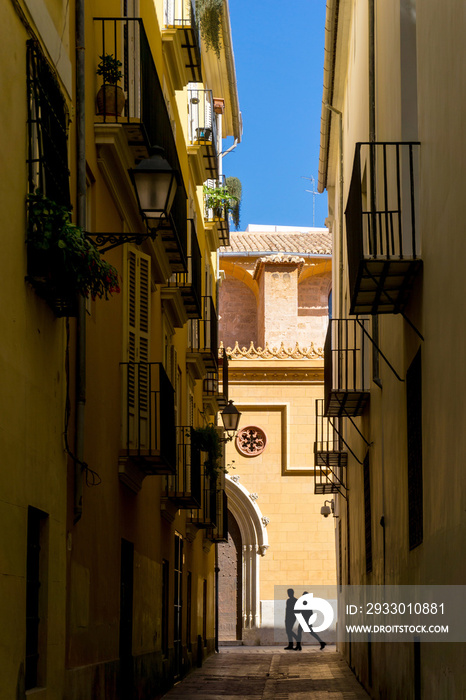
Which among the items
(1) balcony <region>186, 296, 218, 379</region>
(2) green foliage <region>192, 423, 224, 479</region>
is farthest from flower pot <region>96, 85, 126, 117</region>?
(1) balcony <region>186, 296, 218, 379</region>

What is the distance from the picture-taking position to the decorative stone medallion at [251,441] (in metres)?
36.7

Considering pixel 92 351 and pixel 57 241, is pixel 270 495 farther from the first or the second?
pixel 57 241

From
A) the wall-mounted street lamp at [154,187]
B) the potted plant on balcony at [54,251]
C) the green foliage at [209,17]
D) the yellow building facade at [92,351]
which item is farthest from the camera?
the green foliage at [209,17]

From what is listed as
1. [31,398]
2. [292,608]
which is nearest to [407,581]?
[31,398]

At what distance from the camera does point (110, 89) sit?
11625mm

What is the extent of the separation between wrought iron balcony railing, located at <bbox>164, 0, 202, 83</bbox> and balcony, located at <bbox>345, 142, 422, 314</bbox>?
23.2ft

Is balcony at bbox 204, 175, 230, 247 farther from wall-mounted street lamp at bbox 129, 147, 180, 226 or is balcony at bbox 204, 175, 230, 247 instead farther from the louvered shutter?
wall-mounted street lamp at bbox 129, 147, 180, 226

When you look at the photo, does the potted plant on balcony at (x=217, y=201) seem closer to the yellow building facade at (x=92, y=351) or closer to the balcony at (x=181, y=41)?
the yellow building facade at (x=92, y=351)

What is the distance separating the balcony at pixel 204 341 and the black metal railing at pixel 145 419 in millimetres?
7809

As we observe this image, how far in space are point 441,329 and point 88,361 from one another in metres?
3.64

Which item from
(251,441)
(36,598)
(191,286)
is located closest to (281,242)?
(251,441)

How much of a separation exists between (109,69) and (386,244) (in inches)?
141

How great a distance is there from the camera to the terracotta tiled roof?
151 feet

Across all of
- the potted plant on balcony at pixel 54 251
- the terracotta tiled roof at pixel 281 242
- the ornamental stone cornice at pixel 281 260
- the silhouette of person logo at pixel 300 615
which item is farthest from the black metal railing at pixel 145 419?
A: the terracotta tiled roof at pixel 281 242
